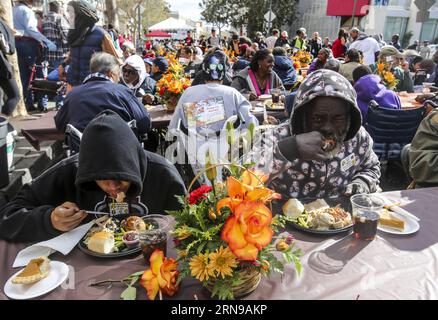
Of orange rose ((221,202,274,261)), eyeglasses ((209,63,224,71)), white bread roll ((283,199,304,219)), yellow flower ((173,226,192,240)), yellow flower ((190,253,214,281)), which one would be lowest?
white bread roll ((283,199,304,219))

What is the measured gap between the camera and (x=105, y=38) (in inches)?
196

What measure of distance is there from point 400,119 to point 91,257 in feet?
14.4

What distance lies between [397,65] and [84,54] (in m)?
5.82

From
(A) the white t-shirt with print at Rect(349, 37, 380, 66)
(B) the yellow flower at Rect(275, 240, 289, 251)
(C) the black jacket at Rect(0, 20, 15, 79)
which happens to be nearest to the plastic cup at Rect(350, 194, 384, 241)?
(B) the yellow flower at Rect(275, 240, 289, 251)

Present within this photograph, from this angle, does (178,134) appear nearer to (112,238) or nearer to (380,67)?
(112,238)

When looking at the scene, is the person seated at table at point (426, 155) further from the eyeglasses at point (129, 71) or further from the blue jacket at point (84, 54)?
the blue jacket at point (84, 54)

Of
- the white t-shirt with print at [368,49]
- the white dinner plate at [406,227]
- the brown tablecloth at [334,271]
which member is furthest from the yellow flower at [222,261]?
the white t-shirt with print at [368,49]

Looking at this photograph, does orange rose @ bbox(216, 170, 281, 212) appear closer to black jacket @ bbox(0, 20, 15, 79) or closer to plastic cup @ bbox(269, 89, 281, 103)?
black jacket @ bbox(0, 20, 15, 79)

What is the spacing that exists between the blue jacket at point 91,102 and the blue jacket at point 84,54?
179 centimetres

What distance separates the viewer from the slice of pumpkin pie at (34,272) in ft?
4.37

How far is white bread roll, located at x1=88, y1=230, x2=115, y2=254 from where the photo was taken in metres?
1.53

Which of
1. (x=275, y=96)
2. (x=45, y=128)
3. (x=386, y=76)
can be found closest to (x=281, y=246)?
(x=45, y=128)

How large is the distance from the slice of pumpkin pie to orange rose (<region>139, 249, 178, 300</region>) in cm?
43
